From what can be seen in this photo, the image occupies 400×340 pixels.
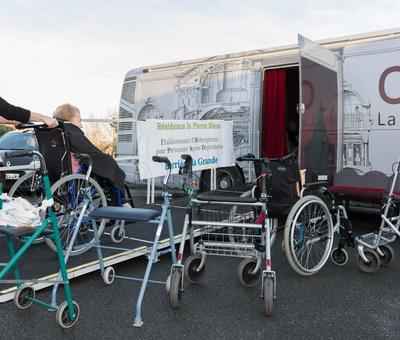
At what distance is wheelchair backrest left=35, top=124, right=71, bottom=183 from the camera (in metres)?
4.45

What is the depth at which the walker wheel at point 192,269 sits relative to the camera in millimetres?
3723

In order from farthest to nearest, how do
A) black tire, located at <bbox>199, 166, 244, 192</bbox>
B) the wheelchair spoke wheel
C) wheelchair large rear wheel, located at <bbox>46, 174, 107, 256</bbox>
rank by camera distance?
black tire, located at <bbox>199, 166, 244, 192</bbox> → the wheelchair spoke wheel → wheelchair large rear wheel, located at <bbox>46, 174, 107, 256</bbox>

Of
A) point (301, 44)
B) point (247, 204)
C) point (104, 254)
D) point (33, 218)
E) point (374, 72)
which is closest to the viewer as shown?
point (33, 218)

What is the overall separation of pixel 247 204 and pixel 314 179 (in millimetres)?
2521

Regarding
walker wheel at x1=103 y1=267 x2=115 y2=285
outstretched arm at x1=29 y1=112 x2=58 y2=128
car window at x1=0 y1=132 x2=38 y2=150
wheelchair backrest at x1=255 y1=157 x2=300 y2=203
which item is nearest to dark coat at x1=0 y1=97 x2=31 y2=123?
outstretched arm at x1=29 y1=112 x2=58 y2=128

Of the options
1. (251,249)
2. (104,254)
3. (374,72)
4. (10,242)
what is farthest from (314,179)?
(10,242)

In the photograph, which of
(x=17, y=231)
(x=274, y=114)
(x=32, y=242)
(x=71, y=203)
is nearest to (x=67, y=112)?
(x=71, y=203)

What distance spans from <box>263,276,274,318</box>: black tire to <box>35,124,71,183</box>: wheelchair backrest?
2.31 m

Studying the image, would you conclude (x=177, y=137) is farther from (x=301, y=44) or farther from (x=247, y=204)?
(x=247, y=204)

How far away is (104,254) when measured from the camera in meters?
4.13

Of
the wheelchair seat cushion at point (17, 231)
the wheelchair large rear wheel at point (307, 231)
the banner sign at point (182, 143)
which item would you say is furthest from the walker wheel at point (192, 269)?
the banner sign at point (182, 143)

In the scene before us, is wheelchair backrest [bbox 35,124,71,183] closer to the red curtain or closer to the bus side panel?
the bus side panel

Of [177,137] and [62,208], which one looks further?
[177,137]

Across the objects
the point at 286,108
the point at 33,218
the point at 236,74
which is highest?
the point at 236,74
